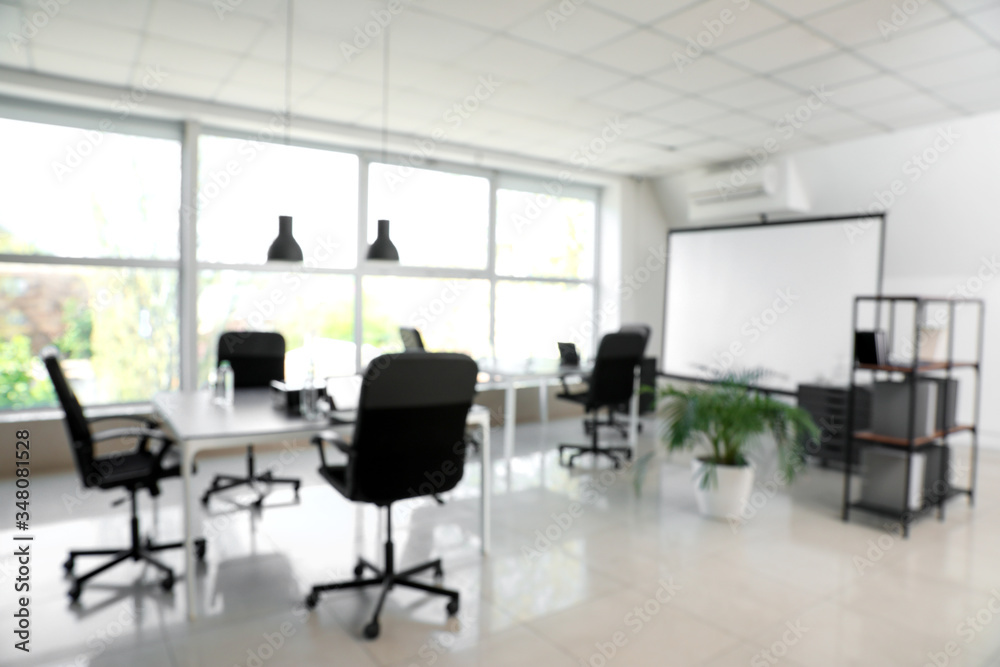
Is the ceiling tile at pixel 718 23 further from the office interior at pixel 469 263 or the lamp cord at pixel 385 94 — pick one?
the lamp cord at pixel 385 94

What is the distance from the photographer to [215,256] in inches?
216

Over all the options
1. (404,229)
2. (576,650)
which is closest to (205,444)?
(576,650)

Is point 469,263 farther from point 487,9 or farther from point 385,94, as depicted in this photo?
point 487,9

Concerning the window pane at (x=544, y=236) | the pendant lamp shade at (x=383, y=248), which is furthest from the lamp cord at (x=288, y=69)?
the window pane at (x=544, y=236)

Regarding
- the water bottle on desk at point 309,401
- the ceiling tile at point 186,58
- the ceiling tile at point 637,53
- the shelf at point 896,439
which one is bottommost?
the shelf at point 896,439

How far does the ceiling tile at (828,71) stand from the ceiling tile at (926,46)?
11 centimetres

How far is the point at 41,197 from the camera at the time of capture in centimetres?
481

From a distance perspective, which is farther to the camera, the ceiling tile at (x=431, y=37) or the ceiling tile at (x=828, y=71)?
the ceiling tile at (x=828, y=71)

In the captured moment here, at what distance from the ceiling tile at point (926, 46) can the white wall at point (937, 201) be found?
73.7 inches

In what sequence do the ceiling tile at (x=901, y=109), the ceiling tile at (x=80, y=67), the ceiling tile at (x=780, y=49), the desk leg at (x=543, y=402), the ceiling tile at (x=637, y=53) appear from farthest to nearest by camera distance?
the desk leg at (x=543, y=402)
the ceiling tile at (x=901, y=109)
the ceiling tile at (x=80, y=67)
the ceiling tile at (x=637, y=53)
the ceiling tile at (x=780, y=49)

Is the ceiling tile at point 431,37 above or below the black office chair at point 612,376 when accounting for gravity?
above

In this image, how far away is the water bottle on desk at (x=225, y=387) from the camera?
3.42 meters

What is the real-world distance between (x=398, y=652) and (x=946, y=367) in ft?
12.3

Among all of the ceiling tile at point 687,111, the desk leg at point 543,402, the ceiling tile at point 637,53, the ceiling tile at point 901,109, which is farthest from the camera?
the desk leg at point 543,402
